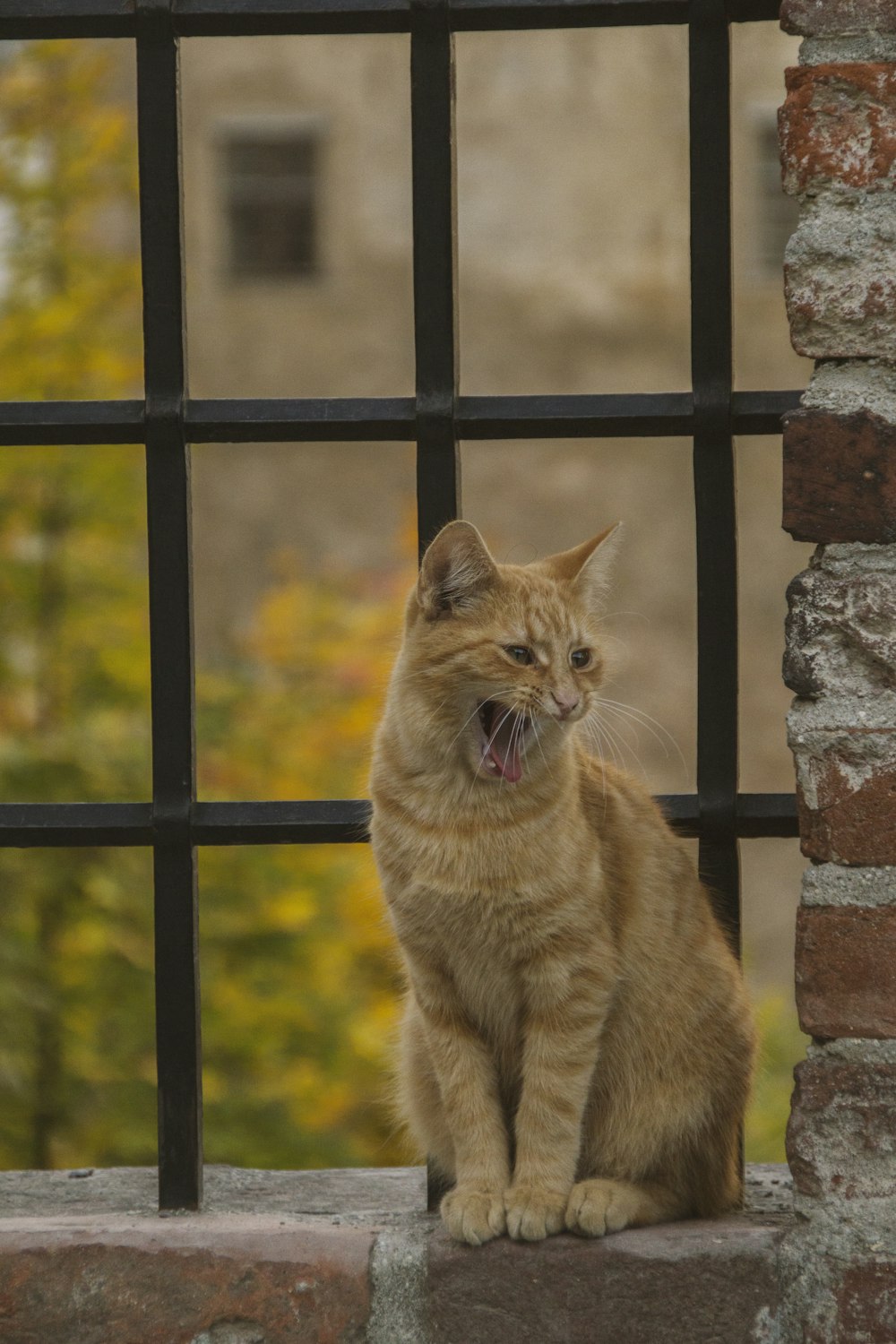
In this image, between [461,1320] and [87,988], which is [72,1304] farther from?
[87,988]

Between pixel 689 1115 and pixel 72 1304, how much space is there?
690mm

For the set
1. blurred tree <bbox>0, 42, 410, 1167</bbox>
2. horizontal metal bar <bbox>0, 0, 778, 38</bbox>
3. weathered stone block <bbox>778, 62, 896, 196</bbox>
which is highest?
horizontal metal bar <bbox>0, 0, 778, 38</bbox>

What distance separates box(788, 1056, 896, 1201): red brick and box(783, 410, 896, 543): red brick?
515mm

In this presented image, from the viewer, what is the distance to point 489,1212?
1.56 m

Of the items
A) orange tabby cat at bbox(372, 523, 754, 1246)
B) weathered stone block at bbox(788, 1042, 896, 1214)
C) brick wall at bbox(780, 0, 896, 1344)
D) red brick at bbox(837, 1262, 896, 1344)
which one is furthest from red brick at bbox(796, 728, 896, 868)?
red brick at bbox(837, 1262, 896, 1344)

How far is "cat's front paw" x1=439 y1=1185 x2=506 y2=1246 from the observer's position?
1540 millimetres

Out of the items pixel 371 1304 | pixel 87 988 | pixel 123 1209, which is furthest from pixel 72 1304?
pixel 87 988

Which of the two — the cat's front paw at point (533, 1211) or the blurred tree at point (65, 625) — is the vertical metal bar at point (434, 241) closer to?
the cat's front paw at point (533, 1211)

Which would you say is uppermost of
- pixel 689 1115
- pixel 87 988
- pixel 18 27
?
pixel 18 27

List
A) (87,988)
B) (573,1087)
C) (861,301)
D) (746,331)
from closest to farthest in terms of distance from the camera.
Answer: (861,301) < (573,1087) < (87,988) < (746,331)

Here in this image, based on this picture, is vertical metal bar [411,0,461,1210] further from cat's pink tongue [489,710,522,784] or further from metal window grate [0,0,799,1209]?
cat's pink tongue [489,710,522,784]

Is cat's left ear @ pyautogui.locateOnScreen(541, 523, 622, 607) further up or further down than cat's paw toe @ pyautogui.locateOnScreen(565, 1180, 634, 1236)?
further up

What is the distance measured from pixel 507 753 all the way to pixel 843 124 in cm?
75

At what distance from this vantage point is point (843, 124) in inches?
55.5
